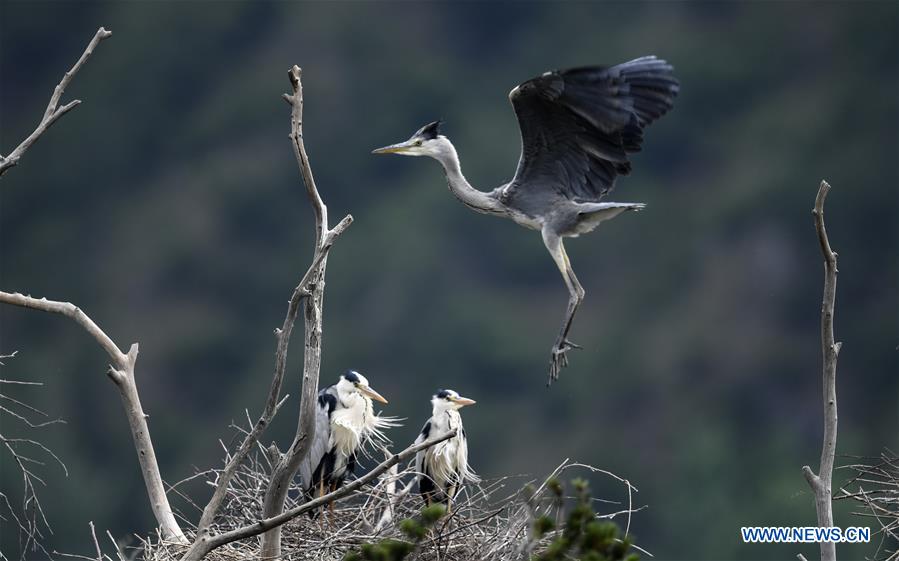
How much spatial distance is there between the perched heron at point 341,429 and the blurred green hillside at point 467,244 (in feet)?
54.3

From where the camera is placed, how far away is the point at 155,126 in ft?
146

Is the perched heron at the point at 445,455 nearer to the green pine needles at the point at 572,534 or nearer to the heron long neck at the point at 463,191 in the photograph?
the heron long neck at the point at 463,191

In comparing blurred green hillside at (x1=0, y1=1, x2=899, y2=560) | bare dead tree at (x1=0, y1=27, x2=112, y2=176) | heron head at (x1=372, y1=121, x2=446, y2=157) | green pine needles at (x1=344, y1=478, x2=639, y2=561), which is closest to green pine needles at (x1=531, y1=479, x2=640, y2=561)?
green pine needles at (x1=344, y1=478, x2=639, y2=561)

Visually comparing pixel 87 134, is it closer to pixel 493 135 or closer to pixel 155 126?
pixel 155 126

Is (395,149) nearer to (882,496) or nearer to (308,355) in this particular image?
(308,355)

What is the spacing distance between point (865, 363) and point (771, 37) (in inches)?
497

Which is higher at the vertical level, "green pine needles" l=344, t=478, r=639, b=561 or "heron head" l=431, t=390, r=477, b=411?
"heron head" l=431, t=390, r=477, b=411

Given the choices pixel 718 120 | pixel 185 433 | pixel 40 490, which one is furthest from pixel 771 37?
pixel 40 490

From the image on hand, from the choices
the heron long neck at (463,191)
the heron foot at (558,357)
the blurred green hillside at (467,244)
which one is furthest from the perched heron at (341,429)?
the blurred green hillside at (467,244)

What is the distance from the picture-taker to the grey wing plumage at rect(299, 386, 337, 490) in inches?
286

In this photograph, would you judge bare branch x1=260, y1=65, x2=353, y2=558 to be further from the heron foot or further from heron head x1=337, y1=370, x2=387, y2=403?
heron head x1=337, y1=370, x2=387, y2=403

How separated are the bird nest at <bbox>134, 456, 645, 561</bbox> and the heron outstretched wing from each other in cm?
118

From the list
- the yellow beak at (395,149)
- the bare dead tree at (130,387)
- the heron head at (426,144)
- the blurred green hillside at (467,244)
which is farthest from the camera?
the blurred green hillside at (467,244)

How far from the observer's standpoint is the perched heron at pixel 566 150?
20.9 ft
